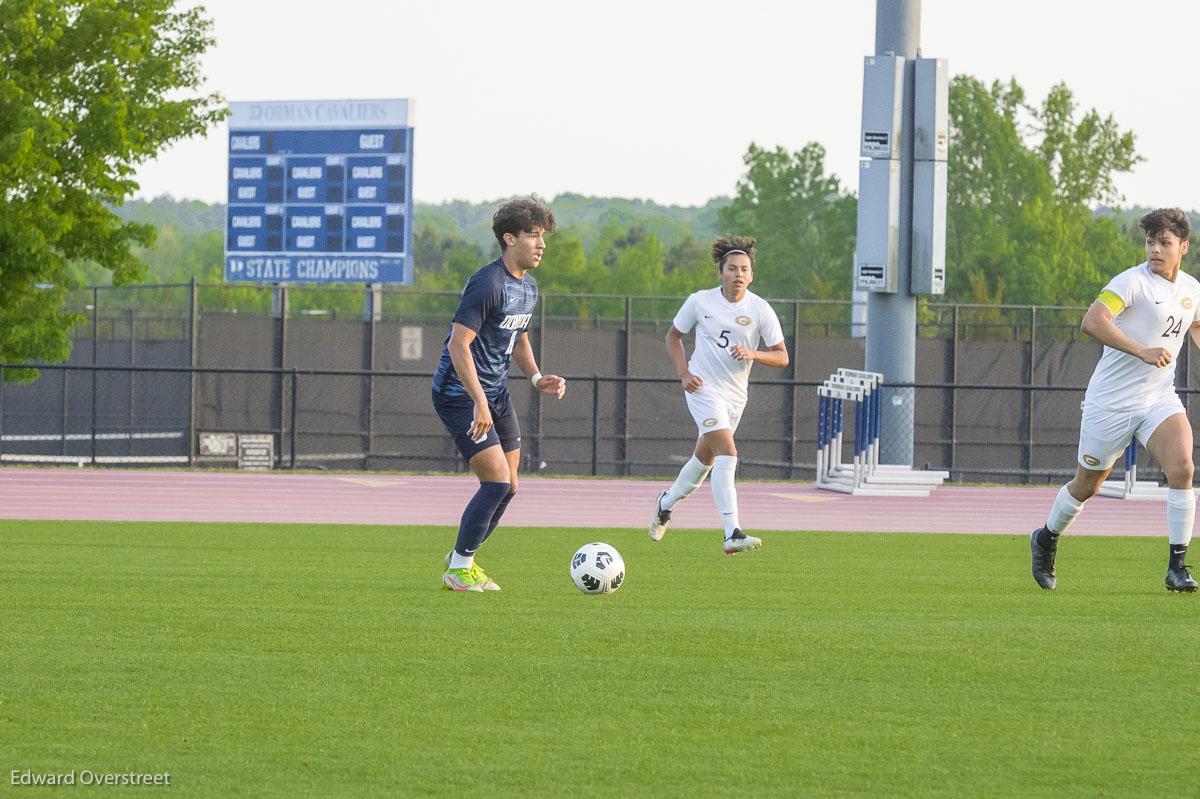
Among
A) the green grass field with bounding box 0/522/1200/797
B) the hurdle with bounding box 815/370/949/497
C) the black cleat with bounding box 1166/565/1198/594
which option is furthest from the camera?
the hurdle with bounding box 815/370/949/497

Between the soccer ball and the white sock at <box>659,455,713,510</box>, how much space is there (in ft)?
9.65

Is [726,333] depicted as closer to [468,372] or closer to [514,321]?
[514,321]

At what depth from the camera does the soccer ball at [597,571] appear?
7719 millimetres

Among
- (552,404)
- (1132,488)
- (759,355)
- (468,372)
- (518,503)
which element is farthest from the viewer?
(552,404)

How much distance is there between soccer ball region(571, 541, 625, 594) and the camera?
7719mm

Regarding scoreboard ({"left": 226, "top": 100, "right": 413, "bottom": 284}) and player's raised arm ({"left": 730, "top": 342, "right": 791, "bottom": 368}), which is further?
scoreboard ({"left": 226, "top": 100, "right": 413, "bottom": 284})

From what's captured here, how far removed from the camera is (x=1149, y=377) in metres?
8.14

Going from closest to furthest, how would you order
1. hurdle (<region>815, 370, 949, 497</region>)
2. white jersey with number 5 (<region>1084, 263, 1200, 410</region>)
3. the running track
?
white jersey with number 5 (<region>1084, 263, 1200, 410</region>)
the running track
hurdle (<region>815, 370, 949, 497</region>)

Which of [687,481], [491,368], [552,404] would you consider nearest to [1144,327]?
[491,368]

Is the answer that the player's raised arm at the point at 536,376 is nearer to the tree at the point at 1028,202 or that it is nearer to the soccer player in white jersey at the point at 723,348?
the soccer player in white jersey at the point at 723,348

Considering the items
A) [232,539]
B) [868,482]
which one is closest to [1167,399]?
[232,539]

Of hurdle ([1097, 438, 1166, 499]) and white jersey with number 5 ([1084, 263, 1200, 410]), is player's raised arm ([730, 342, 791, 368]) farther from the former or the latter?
hurdle ([1097, 438, 1166, 499])

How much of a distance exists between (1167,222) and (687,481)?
→ 13.4ft

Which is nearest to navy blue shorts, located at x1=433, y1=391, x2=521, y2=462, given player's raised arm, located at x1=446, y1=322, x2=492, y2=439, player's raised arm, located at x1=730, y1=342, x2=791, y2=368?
player's raised arm, located at x1=446, y1=322, x2=492, y2=439
